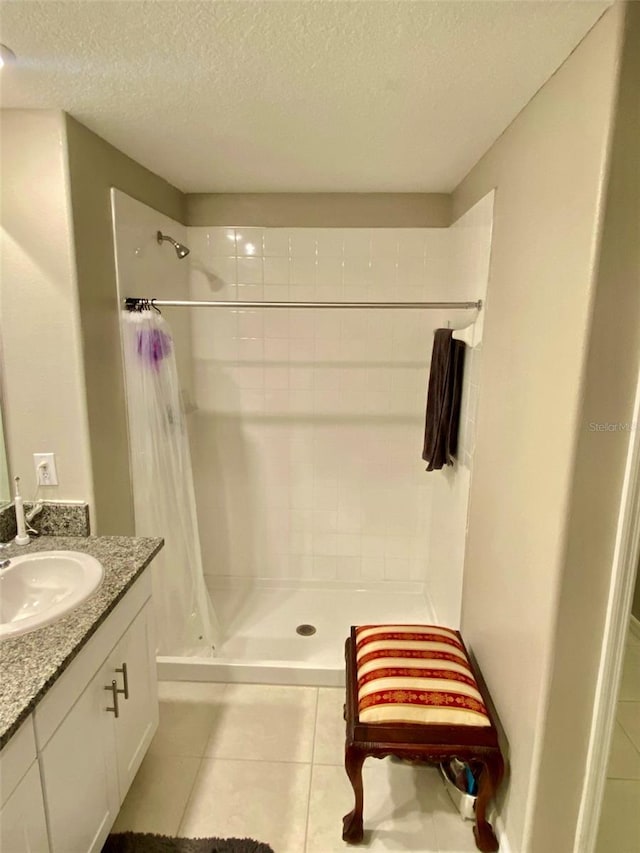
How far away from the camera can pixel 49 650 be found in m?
1.16

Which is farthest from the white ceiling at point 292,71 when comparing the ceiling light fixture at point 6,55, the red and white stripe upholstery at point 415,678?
the red and white stripe upholstery at point 415,678

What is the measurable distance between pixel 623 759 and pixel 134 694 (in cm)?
177

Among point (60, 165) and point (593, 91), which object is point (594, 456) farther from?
point (60, 165)

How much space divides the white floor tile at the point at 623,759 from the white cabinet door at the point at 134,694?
164 centimetres

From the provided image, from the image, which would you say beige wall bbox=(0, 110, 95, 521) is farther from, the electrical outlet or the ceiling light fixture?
the ceiling light fixture

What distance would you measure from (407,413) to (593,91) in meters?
1.84

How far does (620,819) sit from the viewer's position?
158 centimetres

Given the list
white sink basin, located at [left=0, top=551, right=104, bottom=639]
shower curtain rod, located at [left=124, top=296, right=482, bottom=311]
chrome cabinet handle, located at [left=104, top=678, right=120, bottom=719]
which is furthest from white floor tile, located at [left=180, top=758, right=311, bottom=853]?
shower curtain rod, located at [left=124, top=296, right=482, bottom=311]

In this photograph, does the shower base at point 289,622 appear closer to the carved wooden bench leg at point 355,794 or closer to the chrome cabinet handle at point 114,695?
the carved wooden bench leg at point 355,794

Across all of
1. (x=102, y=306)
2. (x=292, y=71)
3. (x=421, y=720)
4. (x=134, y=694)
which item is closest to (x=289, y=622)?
(x=134, y=694)

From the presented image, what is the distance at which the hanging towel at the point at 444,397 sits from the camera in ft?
7.32

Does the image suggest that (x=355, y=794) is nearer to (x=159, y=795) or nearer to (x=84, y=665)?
(x=159, y=795)

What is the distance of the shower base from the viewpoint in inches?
87.0

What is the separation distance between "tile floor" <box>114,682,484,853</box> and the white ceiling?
2.29 meters
